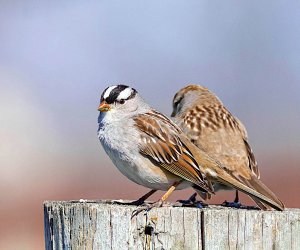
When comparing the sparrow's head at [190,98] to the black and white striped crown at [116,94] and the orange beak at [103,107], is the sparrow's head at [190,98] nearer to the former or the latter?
the black and white striped crown at [116,94]

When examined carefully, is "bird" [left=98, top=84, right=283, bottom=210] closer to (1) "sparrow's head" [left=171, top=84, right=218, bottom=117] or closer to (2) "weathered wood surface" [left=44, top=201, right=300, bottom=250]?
(1) "sparrow's head" [left=171, top=84, right=218, bottom=117]

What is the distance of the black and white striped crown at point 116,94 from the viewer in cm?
979

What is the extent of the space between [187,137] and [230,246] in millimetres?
2511

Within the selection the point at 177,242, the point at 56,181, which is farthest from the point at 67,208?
the point at 56,181

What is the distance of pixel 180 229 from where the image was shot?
7.46 metres

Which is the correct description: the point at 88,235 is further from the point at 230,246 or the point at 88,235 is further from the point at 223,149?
the point at 223,149

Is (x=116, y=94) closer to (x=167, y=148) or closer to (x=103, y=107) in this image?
(x=103, y=107)

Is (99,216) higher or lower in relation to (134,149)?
lower

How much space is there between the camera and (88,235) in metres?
7.53

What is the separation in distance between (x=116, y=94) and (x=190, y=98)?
1.63 meters

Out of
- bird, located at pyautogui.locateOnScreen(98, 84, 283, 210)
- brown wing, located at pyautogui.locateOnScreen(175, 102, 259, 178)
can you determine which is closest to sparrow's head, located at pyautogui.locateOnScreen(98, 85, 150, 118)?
bird, located at pyautogui.locateOnScreen(98, 84, 283, 210)

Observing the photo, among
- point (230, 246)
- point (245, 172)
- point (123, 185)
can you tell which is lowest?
point (230, 246)

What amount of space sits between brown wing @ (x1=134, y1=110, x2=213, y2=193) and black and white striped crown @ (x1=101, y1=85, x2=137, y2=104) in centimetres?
26

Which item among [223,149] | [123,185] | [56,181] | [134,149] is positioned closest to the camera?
[134,149]
